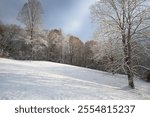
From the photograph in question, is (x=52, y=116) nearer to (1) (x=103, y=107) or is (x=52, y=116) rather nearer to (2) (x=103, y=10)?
(1) (x=103, y=107)

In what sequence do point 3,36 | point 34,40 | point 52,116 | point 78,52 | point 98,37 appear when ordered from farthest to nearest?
point 78,52
point 3,36
point 34,40
point 98,37
point 52,116

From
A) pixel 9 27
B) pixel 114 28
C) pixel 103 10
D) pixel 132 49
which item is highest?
pixel 9 27

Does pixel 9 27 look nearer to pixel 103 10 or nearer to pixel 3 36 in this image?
pixel 3 36

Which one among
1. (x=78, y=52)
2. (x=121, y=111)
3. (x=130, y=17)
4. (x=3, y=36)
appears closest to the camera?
(x=121, y=111)

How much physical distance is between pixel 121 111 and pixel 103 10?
11197 millimetres

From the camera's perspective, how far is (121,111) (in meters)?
9.05

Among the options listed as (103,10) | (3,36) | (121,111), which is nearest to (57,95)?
(121,111)

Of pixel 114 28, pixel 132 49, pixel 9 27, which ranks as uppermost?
pixel 9 27

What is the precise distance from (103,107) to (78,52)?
5431 cm

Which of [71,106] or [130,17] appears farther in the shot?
[130,17]

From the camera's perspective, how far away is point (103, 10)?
60.7ft

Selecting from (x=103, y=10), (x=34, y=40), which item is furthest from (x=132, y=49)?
(x=34, y=40)

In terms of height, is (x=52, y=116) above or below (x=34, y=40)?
below

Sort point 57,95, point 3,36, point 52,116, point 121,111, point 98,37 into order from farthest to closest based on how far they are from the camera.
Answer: point 3,36 < point 98,37 < point 57,95 < point 121,111 < point 52,116
